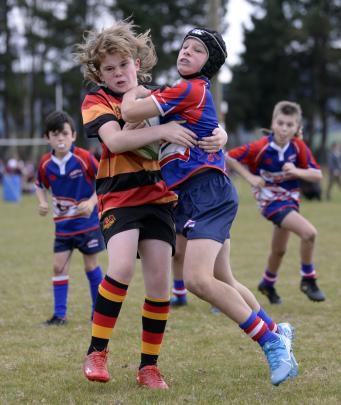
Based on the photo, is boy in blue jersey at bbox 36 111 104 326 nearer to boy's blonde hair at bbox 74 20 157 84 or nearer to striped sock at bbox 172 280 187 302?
striped sock at bbox 172 280 187 302

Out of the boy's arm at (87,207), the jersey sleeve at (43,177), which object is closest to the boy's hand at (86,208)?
the boy's arm at (87,207)

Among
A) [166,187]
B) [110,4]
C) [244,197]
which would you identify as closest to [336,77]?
[110,4]

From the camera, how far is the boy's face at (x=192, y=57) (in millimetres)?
4078

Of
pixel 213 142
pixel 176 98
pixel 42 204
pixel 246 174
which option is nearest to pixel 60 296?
pixel 42 204

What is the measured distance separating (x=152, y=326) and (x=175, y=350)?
963mm

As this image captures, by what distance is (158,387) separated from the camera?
4078 millimetres

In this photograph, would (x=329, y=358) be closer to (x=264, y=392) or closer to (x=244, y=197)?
(x=264, y=392)

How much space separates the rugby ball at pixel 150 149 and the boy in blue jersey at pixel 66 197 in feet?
6.86

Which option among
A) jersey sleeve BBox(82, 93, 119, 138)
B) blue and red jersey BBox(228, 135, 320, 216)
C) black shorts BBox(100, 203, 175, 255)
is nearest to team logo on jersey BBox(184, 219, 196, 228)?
black shorts BBox(100, 203, 175, 255)

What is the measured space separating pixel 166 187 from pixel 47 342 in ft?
6.25

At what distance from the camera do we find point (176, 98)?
394 cm

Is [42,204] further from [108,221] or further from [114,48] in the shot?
[114,48]

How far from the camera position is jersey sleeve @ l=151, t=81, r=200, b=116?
3.92 meters

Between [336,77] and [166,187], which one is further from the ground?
[166,187]
